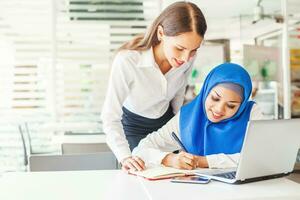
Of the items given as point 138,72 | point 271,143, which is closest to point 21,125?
point 138,72

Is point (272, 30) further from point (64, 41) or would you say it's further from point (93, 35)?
point (64, 41)

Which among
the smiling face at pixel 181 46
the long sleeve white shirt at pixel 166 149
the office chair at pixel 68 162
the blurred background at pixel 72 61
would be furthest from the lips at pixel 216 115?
the blurred background at pixel 72 61

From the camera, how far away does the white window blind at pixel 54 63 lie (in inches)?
157

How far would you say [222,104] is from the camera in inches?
61.1

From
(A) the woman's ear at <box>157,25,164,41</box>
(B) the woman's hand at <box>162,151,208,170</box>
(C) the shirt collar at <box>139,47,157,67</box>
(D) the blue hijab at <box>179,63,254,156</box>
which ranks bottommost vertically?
(B) the woman's hand at <box>162,151,208,170</box>

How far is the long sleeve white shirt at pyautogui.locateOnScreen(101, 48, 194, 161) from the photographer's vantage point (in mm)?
1678

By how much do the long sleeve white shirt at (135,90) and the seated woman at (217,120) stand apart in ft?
0.47

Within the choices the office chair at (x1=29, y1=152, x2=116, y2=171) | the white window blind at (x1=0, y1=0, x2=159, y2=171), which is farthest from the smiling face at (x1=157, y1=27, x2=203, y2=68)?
the white window blind at (x1=0, y1=0, x2=159, y2=171)

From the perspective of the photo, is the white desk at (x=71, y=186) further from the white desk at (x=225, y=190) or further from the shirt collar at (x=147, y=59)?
the shirt collar at (x=147, y=59)

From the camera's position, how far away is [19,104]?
158 inches

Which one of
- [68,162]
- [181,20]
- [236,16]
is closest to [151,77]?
[181,20]

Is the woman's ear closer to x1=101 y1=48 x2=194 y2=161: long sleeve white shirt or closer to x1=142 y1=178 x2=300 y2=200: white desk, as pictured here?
x1=101 y1=48 x2=194 y2=161: long sleeve white shirt

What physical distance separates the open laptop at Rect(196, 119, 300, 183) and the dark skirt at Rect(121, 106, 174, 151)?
68 cm

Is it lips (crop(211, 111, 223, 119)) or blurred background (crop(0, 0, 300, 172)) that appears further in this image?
blurred background (crop(0, 0, 300, 172))
